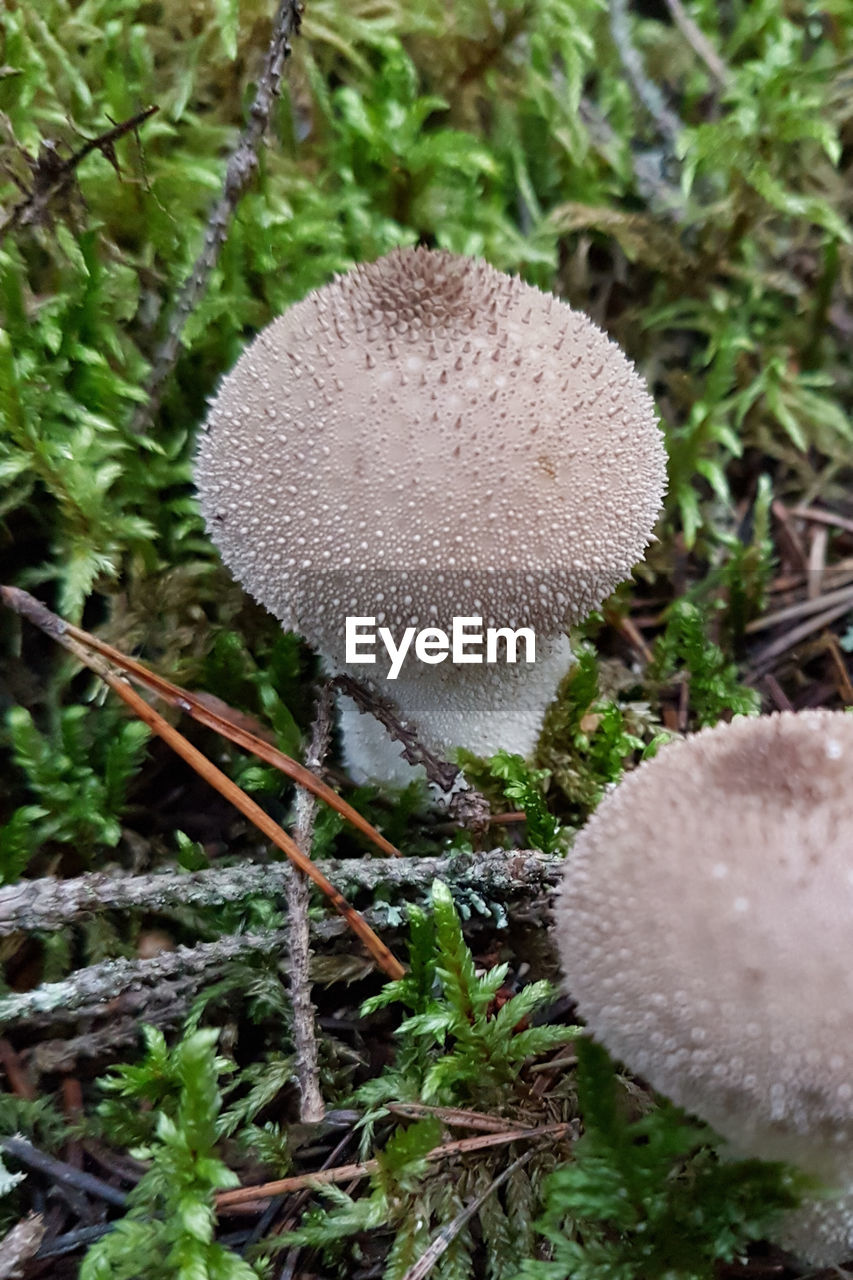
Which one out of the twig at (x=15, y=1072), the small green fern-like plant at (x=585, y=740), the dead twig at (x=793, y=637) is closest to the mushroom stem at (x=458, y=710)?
the small green fern-like plant at (x=585, y=740)

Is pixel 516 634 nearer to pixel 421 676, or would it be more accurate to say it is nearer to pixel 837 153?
pixel 421 676

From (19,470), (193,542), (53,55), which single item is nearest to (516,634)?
(193,542)

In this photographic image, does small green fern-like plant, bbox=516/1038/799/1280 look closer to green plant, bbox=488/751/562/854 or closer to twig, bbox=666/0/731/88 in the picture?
green plant, bbox=488/751/562/854

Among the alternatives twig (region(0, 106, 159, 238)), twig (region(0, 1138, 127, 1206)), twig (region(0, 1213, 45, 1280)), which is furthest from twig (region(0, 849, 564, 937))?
twig (region(0, 106, 159, 238))

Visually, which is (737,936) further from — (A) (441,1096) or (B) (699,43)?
(B) (699,43)

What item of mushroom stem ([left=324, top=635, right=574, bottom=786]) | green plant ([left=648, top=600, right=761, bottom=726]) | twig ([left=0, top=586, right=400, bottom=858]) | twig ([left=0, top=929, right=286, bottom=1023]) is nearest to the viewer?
twig ([left=0, top=929, right=286, bottom=1023])

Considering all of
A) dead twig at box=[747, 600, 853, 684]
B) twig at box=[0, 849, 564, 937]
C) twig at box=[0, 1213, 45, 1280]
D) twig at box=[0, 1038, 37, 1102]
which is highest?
dead twig at box=[747, 600, 853, 684]
